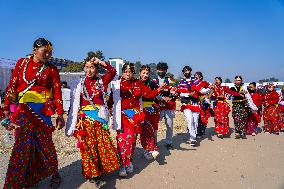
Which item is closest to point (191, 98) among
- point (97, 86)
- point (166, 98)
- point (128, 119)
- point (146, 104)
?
point (166, 98)

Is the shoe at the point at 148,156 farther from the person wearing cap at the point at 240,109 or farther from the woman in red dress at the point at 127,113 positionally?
the person wearing cap at the point at 240,109

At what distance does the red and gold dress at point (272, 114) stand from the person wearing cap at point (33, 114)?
27.7ft

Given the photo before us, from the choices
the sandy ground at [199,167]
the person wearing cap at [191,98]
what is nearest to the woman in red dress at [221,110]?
the sandy ground at [199,167]

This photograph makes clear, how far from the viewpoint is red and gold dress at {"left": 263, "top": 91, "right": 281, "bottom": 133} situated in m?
10.9

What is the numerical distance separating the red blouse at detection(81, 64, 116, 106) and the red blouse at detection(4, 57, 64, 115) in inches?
19.0

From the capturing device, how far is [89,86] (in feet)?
16.8

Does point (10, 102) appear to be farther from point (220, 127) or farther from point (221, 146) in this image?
point (220, 127)

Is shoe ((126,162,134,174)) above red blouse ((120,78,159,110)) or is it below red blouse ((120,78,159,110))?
below

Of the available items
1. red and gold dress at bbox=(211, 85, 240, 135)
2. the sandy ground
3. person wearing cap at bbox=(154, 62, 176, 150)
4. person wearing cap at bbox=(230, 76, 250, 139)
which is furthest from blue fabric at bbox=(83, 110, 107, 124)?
person wearing cap at bbox=(230, 76, 250, 139)

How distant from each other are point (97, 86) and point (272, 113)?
795 cm

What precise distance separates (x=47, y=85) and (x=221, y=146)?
204 inches

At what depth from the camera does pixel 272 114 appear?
11.0 meters

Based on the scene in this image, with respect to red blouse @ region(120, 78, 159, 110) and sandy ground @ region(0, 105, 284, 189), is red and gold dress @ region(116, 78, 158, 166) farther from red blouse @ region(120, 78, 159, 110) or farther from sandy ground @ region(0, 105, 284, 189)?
sandy ground @ region(0, 105, 284, 189)

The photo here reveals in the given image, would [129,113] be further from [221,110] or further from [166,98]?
[221,110]
